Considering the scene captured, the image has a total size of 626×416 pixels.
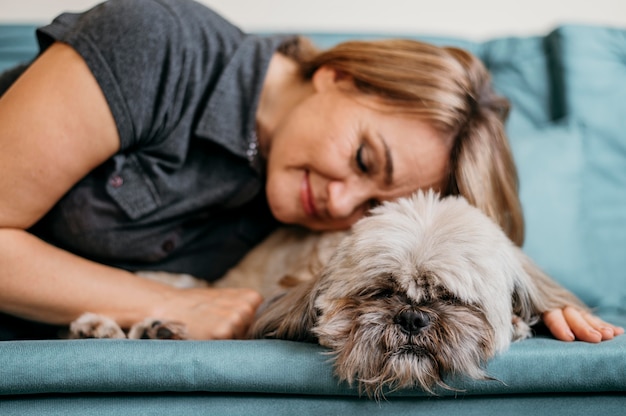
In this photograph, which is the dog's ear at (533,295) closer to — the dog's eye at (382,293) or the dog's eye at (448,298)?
the dog's eye at (448,298)

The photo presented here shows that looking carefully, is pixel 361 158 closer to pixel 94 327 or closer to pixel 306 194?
pixel 306 194

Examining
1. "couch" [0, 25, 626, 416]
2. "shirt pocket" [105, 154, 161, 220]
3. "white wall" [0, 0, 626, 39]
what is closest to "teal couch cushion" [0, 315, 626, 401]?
"couch" [0, 25, 626, 416]

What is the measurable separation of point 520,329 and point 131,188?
1067 mm

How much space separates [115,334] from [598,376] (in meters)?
1.12

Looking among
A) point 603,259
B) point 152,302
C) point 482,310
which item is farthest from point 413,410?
point 603,259

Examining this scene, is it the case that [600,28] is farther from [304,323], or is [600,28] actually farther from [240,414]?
[240,414]

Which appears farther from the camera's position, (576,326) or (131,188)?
(131,188)

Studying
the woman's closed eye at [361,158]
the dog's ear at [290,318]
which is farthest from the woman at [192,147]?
the dog's ear at [290,318]

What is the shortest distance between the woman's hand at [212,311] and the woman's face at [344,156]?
0.98 feet

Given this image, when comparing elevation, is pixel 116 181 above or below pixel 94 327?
above

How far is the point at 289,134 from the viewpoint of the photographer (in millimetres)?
1824

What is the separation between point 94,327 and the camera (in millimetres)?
1639

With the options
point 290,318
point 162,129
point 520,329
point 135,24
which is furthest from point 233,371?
point 135,24

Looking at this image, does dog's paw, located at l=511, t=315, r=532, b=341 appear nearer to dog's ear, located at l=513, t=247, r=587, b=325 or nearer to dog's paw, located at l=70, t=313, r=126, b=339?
dog's ear, located at l=513, t=247, r=587, b=325
